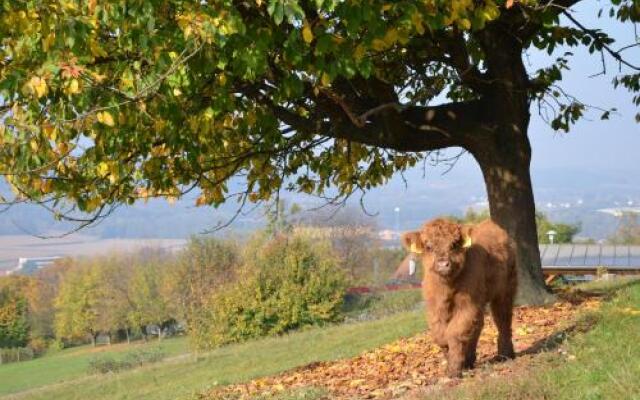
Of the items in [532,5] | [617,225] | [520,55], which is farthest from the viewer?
[617,225]

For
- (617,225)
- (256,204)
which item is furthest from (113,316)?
(256,204)

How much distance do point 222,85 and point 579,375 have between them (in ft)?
16.2

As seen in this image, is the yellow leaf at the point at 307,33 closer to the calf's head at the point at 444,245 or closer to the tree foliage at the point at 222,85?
the tree foliage at the point at 222,85

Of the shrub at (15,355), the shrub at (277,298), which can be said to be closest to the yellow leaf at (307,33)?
the shrub at (277,298)

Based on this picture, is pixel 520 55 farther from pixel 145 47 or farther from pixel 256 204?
pixel 145 47

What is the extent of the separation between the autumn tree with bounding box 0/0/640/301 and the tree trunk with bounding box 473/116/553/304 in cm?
2

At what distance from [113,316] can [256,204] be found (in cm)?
7938

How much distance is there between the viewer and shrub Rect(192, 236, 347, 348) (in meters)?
37.2

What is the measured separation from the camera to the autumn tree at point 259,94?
7.41 metres

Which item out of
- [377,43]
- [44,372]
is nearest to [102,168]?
[377,43]

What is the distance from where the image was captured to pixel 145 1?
6.86m

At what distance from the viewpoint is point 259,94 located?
10367 mm

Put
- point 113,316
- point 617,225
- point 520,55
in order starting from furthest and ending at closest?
point 113,316 < point 617,225 < point 520,55

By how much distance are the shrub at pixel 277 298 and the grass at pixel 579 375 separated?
29404 millimetres
